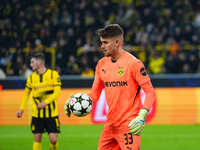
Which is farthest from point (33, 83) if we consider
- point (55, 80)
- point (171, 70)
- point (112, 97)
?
point (171, 70)

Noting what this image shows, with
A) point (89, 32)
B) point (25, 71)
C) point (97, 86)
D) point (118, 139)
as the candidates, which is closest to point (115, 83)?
point (97, 86)

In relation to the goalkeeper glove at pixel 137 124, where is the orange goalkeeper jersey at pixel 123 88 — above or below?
above

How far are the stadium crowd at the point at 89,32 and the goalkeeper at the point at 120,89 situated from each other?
10488 millimetres

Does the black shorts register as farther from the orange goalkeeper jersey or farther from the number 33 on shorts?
the number 33 on shorts

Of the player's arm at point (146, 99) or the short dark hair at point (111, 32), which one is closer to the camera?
the player's arm at point (146, 99)

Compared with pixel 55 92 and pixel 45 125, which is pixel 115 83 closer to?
pixel 55 92

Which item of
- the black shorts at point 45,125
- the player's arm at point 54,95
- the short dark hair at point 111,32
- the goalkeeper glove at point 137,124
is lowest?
the black shorts at point 45,125

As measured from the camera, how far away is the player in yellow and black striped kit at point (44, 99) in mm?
8273

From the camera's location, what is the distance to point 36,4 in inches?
746

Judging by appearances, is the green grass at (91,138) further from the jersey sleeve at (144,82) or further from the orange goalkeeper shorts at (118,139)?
the jersey sleeve at (144,82)

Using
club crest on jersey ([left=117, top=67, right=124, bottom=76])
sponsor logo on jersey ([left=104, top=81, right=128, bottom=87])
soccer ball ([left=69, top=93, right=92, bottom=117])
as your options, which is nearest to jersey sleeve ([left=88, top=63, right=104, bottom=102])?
soccer ball ([left=69, top=93, right=92, bottom=117])

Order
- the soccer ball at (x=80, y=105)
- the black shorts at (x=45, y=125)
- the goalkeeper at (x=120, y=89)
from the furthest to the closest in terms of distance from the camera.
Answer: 1. the black shorts at (x=45, y=125)
2. the soccer ball at (x=80, y=105)
3. the goalkeeper at (x=120, y=89)

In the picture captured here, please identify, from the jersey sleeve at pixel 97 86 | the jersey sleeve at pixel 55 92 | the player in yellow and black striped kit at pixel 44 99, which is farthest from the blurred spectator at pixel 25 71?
the jersey sleeve at pixel 97 86

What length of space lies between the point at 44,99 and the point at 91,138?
10.5ft
